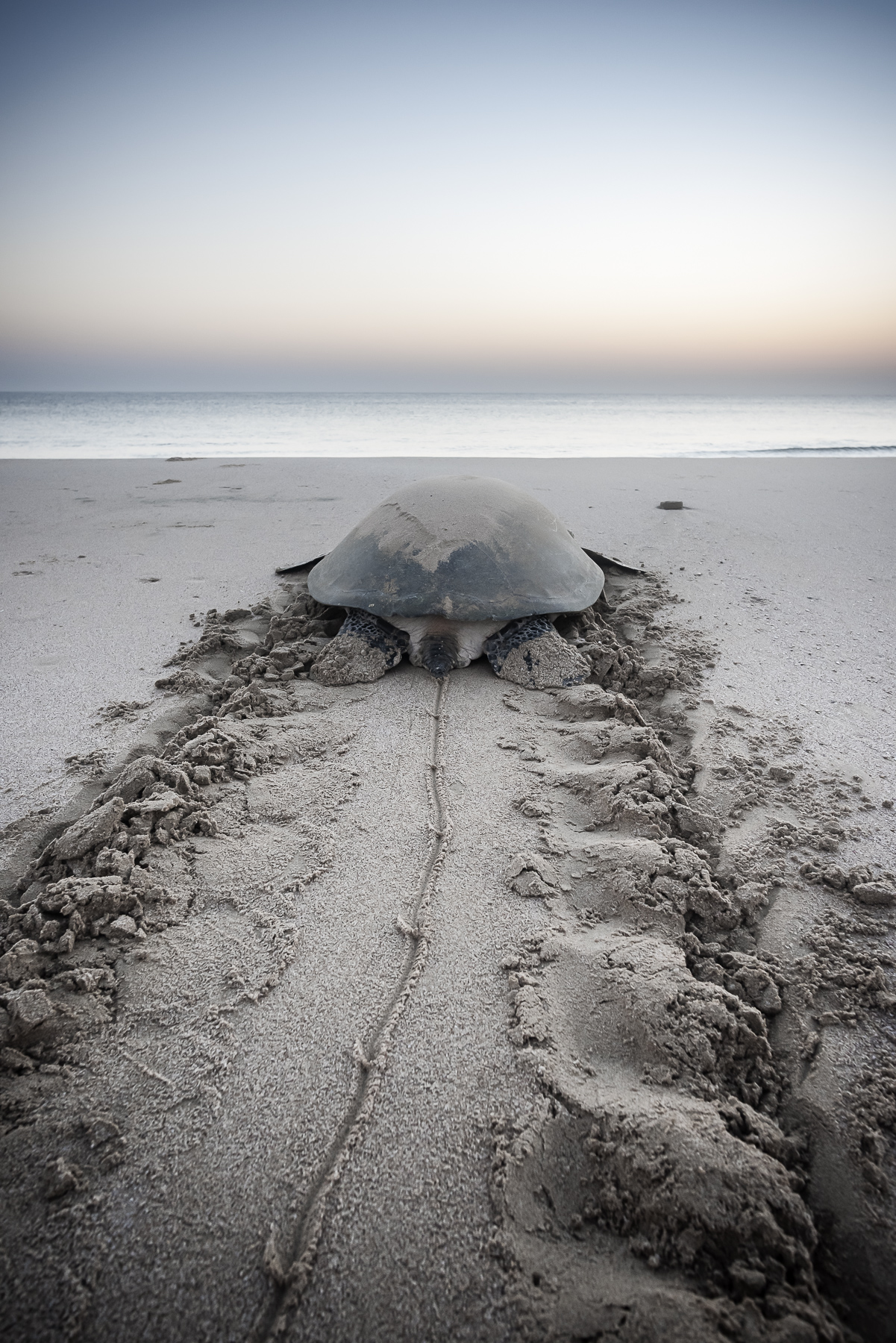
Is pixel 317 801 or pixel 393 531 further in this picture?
pixel 393 531

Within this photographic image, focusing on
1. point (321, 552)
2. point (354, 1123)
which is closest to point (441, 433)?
point (321, 552)

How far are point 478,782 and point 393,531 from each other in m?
1.32

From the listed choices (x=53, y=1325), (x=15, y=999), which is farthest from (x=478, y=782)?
(x=53, y=1325)

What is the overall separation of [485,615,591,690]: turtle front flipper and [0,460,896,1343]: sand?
0.07m

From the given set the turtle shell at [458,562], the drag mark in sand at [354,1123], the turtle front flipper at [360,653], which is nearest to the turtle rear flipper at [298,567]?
the turtle shell at [458,562]

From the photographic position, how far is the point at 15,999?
1099 millimetres

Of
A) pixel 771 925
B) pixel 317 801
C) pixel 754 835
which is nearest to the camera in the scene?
pixel 771 925

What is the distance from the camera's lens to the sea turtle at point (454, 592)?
2.40 meters

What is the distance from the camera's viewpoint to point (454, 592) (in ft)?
8.00

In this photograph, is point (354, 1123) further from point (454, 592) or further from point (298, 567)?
point (298, 567)

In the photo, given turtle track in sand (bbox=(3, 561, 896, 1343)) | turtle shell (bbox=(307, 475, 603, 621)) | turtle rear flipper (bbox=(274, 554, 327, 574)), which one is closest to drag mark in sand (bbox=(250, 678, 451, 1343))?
turtle track in sand (bbox=(3, 561, 896, 1343))

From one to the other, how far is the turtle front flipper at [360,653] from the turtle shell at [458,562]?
0.09 meters

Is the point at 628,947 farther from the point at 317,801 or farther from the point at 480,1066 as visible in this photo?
the point at 317,801

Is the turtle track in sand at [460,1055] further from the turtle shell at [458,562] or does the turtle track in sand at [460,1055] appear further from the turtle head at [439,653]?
the turtle shell at [458,562]
